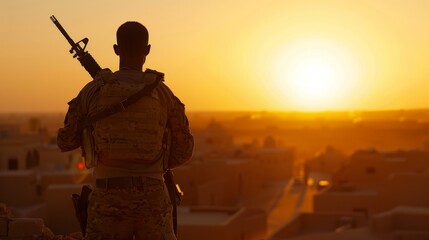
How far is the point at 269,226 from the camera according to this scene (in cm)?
2323

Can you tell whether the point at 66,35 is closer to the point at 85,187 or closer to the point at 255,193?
Answer: the point at 85,187

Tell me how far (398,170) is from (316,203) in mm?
5839

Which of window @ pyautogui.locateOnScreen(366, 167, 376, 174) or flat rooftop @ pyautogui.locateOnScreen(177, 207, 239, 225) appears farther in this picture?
window @ pyautogui.locateOnScreen(366, 167, 376, 174)

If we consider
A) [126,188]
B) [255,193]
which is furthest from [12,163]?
[126,188]

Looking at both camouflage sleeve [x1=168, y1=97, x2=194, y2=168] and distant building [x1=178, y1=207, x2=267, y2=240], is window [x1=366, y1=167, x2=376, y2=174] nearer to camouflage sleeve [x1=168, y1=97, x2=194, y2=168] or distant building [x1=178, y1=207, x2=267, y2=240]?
distant building [x1=178, y1=207, x2=267, y2=240]

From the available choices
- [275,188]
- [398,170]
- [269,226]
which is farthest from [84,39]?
[275,188]

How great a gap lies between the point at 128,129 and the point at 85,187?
1.82ft

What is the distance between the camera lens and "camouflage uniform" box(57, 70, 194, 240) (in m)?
3.32

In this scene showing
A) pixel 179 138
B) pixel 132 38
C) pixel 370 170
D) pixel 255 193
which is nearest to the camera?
pixel 132 38

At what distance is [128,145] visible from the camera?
3.29 metres

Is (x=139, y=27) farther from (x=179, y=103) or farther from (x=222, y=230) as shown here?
(x=222, y=230)

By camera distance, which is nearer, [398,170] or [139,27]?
[139,27]

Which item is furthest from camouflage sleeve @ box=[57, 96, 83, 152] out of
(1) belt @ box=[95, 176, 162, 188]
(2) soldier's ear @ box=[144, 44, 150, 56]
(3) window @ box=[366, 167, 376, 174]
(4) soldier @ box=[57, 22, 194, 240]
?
(3) window @ box=[366, 167, 376, 174]

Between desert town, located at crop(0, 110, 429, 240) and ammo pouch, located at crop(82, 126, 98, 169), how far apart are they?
2292 mm
